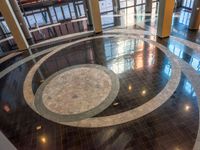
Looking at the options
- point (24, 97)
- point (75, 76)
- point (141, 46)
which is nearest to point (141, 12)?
point (141, 46)

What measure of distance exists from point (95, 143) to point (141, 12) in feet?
48.0

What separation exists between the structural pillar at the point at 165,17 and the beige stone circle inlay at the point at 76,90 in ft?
17.4

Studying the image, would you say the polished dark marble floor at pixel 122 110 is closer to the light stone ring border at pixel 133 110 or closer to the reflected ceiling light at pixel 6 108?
the reflected ceiling light at pixel 6 108

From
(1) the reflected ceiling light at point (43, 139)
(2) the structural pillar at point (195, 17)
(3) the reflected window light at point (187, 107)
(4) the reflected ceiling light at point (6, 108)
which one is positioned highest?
(2) the structural pillar at point (195, 17)

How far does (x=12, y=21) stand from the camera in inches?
390

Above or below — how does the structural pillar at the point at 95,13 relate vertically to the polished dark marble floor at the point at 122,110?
above

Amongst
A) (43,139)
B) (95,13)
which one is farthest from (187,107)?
(95,13)

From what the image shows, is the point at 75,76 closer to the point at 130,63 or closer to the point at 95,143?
the point at 130,63

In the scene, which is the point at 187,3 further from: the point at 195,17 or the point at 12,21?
the point at 12,21

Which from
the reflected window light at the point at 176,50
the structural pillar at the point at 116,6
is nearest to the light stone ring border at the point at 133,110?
the reflected window light at the point at 176,50

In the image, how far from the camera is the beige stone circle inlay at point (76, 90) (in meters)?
5.92

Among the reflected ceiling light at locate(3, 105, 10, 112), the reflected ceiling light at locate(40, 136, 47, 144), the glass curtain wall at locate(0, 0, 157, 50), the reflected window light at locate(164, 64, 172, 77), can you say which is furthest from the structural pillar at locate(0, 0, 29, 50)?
the reflected window light at locate(164, 64, 172, 77)

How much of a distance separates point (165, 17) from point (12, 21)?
390 inches

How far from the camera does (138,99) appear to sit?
580 cm
